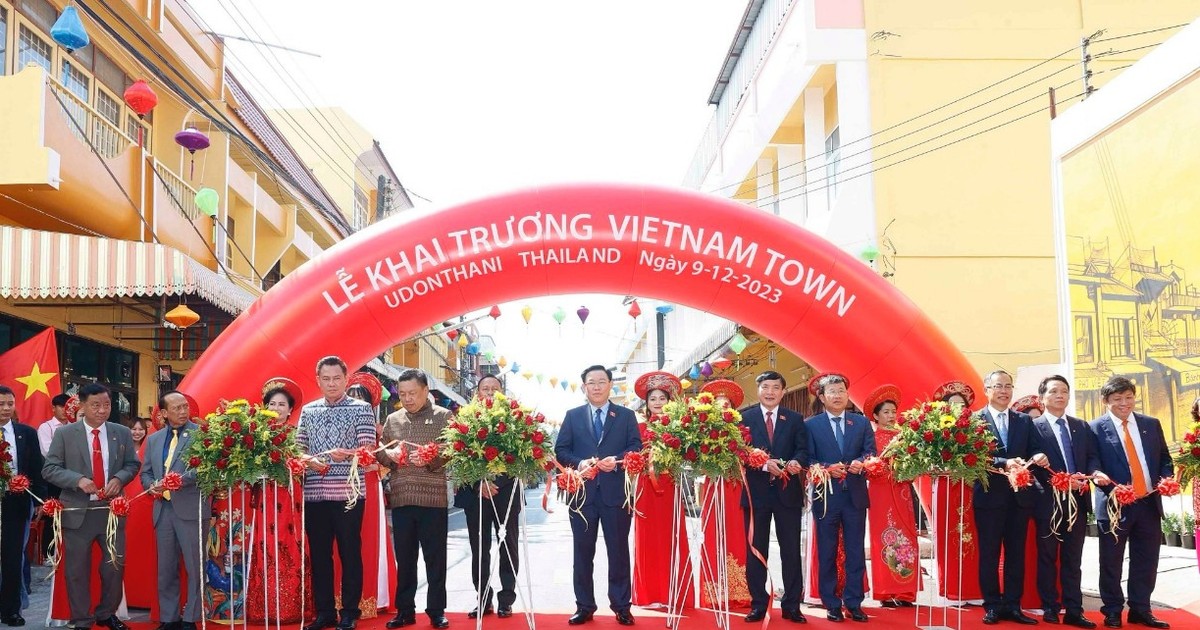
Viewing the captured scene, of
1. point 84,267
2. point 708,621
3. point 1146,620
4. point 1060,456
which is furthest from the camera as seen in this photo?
point 84,267

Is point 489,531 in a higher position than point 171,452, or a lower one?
lower

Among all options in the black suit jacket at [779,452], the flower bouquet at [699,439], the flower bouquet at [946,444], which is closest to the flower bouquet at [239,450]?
the flower bouquet at [699,439]

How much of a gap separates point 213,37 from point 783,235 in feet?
40.5

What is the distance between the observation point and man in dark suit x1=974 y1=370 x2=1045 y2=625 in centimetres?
739

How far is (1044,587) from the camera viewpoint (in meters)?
7.43

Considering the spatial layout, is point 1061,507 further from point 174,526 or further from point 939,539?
point 174,526

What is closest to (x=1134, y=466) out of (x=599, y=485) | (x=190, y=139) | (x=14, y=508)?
(x=599, y=485)

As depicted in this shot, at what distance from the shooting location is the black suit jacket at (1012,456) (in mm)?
7469

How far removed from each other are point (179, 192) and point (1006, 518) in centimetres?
1348

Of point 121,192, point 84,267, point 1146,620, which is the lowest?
point 1146,620

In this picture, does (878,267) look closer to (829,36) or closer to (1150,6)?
(829,36)

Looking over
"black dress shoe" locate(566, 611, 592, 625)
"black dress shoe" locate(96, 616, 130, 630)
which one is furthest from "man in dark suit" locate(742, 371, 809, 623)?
"black dress shoe" locate(96, 616, 130, 630)

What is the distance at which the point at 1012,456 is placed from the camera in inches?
296

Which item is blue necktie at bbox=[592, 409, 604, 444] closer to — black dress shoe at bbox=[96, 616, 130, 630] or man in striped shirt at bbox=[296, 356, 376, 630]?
man in striped shirt at bbox=[296, 356, 376, 630]
